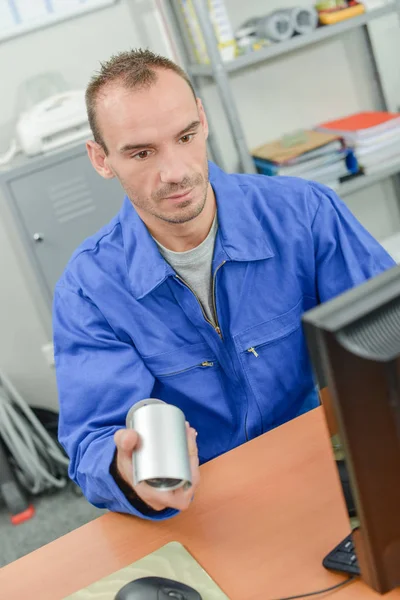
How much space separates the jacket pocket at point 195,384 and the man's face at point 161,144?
256 mm

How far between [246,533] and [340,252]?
0.59 metres

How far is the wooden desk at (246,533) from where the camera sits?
962mm

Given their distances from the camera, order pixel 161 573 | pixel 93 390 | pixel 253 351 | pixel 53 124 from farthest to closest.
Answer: pixel 53 124, pixel 253 351, pixel 93 390, pixel 161 573

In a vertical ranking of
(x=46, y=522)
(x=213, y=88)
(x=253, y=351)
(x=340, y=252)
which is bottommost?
(x=46, y=522)

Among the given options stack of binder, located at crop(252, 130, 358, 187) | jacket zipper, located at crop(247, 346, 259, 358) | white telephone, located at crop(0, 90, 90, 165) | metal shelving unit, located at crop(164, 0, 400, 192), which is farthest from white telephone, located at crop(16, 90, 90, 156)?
jacket zipper, located at crop(247, 346, 259, 358)

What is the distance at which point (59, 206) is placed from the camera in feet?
8.26

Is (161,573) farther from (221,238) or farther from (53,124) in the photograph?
(53,124)

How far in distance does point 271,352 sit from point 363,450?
66 centimetres

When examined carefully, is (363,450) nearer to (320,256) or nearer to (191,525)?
(191,525)

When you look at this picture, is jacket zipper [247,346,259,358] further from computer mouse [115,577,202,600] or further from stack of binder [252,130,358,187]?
stack of binder [252,130,358,187]

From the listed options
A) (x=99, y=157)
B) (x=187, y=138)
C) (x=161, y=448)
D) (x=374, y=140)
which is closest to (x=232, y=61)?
(x=374, y=140)

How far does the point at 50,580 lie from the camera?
1070 millimetres

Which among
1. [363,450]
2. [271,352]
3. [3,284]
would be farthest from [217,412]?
[3,284]

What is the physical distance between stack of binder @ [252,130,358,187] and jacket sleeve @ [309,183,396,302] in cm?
112
